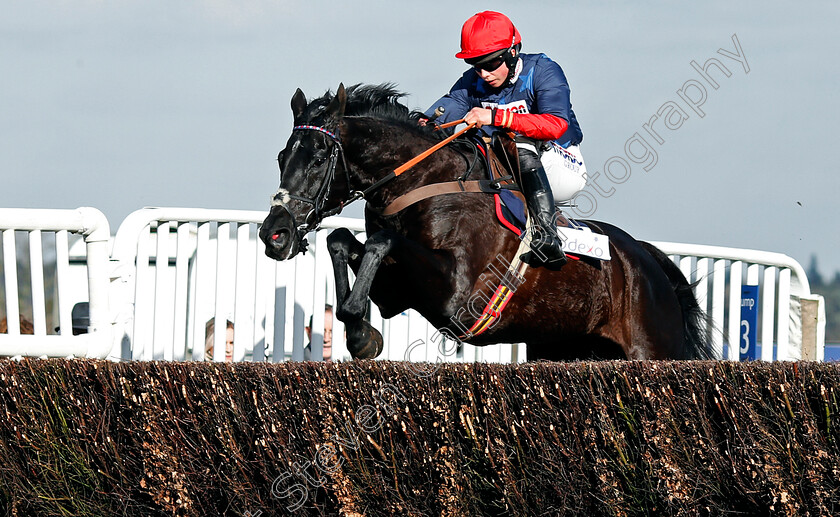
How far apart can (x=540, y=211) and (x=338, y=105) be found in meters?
1.15

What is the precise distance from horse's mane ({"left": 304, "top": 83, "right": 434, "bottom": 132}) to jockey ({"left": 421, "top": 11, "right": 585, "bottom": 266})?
0.82 feet

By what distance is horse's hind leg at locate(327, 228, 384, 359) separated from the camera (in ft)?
14.4

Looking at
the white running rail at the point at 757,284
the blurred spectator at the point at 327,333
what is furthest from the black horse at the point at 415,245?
the white running rail at the point at 757,284

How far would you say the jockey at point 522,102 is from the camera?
5043 millimetres

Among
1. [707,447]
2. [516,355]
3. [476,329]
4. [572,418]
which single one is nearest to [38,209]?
[476,329]

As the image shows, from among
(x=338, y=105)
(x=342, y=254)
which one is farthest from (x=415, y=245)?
(x=338, y=105)

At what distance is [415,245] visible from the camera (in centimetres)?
458

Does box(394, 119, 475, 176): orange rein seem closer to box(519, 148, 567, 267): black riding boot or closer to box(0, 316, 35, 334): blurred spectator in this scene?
box(519, 148, 567, 267): black riding boot

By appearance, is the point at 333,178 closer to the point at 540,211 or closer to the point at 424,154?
the point at 424,154

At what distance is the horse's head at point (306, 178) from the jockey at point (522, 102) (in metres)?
0.76

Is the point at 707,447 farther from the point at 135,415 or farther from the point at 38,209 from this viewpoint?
the point at 38,209

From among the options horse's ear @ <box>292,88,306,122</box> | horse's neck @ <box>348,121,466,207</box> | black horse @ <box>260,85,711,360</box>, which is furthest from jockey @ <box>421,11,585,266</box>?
horse's ear @ <box>292,88,306,122</box>

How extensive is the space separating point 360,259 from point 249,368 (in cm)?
112

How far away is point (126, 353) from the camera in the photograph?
5.47m
